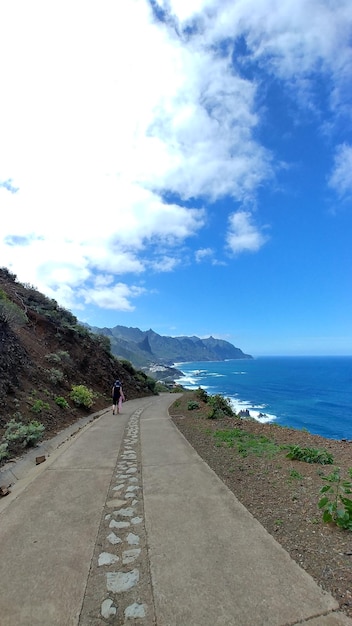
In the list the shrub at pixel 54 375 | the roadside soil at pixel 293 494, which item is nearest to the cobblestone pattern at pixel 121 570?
the roadside soil at pixel 293 494

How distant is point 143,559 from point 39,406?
320 inches

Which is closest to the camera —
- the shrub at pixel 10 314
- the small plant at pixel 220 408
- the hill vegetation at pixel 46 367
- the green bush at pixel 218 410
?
the hill vegetation at pixel 46 367

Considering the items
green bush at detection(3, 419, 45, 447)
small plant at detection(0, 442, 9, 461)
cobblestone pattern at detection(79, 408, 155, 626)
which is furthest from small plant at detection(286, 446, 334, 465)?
green bush at detection(3, 419, 45, 447)

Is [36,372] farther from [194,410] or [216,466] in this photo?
[216,466]

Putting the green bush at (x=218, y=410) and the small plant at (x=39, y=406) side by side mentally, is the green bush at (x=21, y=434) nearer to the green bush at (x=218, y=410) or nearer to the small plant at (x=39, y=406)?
the small plant at (x=39, y=406)

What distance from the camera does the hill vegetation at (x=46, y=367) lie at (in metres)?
9.86

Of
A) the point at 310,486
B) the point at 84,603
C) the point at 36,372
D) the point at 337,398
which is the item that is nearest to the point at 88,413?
the point at 36,372

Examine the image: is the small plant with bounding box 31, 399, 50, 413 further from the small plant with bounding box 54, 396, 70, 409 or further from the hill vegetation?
the small plant with bounding box 54, 396, 70, 409

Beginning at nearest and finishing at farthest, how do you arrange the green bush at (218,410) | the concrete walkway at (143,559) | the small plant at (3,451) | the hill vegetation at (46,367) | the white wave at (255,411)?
the concrete walkway at (143,559) → the small plant at (3,451) → the hill vegetation at (46,367) → the green bush at (218,410) → the white wave at (255,411)

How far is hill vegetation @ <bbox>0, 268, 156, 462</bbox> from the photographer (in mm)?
9859

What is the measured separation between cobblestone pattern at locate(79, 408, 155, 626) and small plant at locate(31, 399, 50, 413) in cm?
580

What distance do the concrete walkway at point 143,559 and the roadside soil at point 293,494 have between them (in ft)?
0.58

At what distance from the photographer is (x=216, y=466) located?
6574 mm

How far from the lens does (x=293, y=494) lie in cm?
494
